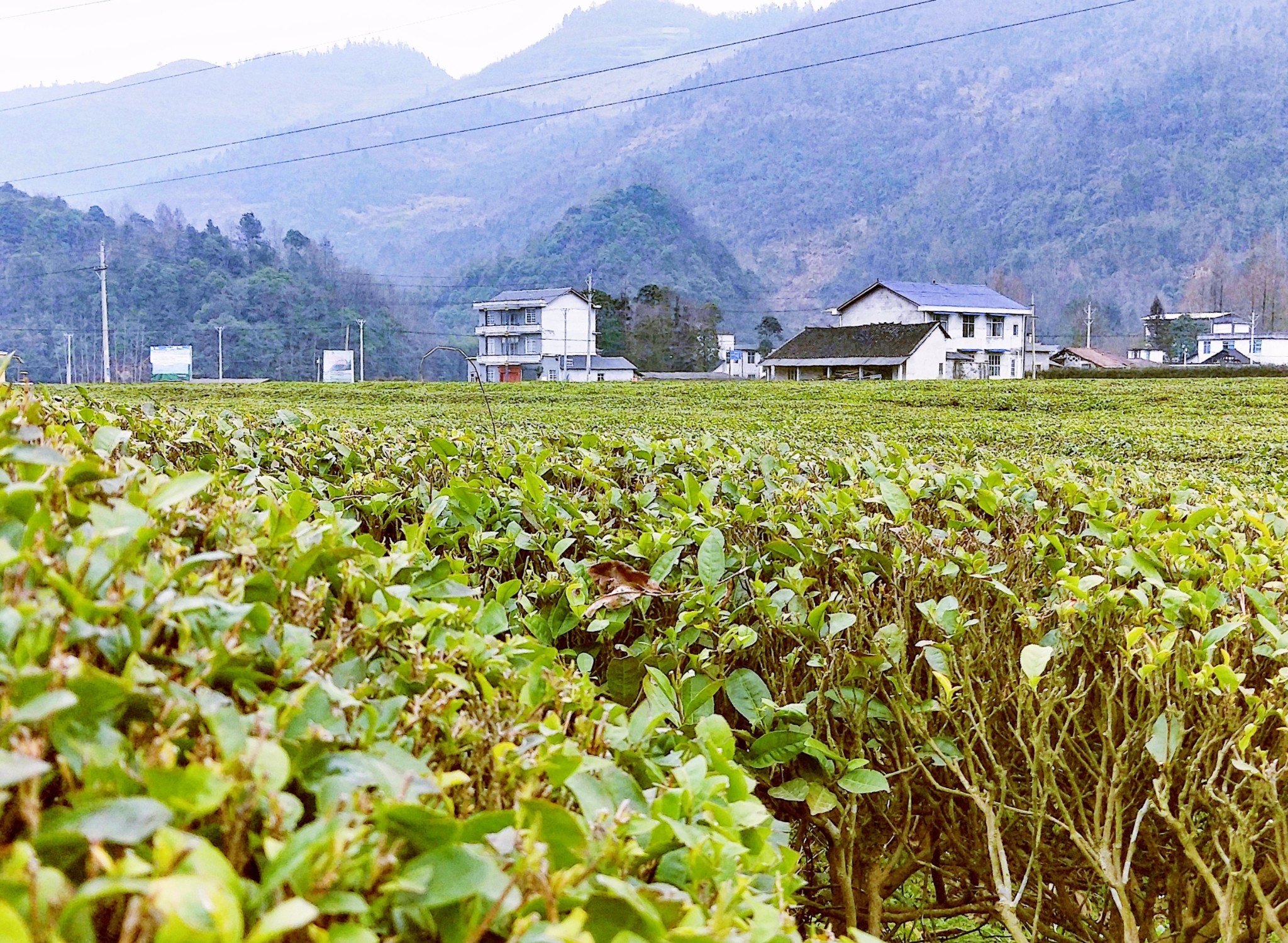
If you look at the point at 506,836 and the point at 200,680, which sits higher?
the point at 200,680

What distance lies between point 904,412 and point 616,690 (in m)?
11.6

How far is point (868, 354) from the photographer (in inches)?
1725

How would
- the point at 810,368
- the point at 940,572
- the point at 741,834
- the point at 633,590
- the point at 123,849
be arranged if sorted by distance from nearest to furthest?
the point at 123,849 → the point at 741,834 → the point at 633,590 → the point at 940,572 → the point at 810,368

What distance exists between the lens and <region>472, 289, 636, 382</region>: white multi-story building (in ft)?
192

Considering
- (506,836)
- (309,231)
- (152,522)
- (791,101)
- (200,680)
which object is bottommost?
(506,836)

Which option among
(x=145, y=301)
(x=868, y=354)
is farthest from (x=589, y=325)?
(x=145, y=301)

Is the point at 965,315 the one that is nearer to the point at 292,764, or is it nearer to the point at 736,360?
the point at 736,360

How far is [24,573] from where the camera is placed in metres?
0.78

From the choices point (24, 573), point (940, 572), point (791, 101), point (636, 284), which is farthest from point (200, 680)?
point (791, 101)

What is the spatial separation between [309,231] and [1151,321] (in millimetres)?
98183

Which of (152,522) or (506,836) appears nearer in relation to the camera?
(506,836)

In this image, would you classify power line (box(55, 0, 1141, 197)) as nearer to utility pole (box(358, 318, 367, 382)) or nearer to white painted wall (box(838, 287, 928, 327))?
utility pole (box(358, 318, 367, 382))

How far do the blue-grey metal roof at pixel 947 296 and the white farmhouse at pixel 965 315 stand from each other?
0.03 m

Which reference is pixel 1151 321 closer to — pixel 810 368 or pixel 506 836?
pixel 810 368
